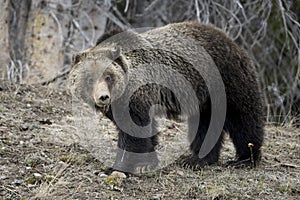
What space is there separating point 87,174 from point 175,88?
1361mm

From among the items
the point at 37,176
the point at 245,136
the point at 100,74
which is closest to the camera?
the point at 37,176

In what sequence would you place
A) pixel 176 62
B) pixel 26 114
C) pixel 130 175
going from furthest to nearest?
1. pixel 26 114
2. pixel 176 62
3. pixel 130 175

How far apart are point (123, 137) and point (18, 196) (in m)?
1.20

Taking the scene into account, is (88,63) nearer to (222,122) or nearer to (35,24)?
(222,122)

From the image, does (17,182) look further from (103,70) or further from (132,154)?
(103,70)

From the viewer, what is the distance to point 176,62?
5949 mm

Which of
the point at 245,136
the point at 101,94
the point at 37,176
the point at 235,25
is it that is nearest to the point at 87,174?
the point at 37,176

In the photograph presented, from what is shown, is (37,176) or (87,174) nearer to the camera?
(37,176)

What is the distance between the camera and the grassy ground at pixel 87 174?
4887mm

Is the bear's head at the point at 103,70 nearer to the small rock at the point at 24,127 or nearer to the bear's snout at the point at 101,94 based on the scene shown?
the bear's snout at the point at 101,94

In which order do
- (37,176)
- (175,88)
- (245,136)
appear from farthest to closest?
1. (245,136)
2. (175,88)
3. (37,176)

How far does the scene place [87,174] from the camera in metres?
5.21

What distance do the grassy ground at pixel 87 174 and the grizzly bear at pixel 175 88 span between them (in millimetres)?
294

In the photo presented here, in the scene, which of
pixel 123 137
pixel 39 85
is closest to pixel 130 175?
pixel 123 137
